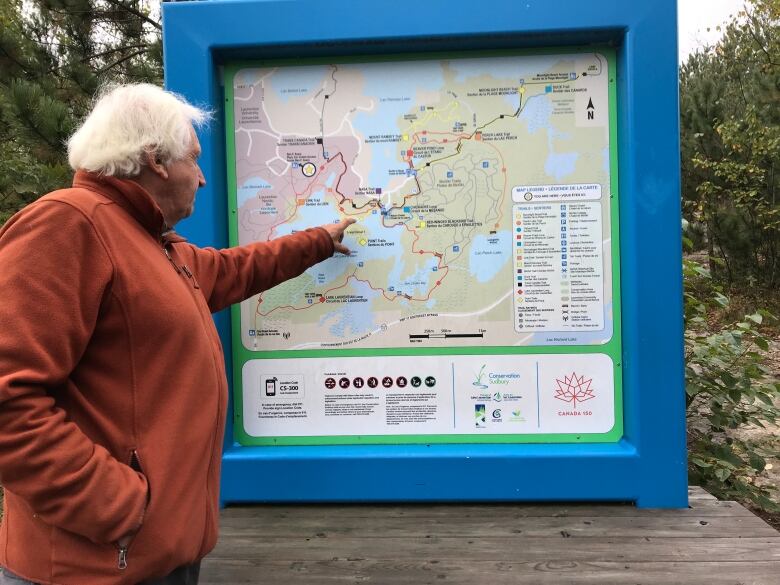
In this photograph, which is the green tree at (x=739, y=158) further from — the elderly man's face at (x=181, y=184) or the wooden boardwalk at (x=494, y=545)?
the elderly man's face at (x=181, y=184)

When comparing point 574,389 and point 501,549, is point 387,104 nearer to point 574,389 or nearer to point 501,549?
point 574,389

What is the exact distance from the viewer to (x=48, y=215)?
4.15 feet

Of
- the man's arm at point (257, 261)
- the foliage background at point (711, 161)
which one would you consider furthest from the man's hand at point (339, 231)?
the foliage background at point (711, 161)

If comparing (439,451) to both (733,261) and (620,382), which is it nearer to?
(620,382)

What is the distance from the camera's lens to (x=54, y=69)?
5.48 metres

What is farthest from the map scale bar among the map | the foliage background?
the foliage background

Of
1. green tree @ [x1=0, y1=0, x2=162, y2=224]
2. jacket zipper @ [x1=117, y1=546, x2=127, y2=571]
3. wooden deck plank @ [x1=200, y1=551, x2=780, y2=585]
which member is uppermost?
green tree @ [x1=0, y1=0, x2=162, y2=224]

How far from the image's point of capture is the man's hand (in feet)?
7.16

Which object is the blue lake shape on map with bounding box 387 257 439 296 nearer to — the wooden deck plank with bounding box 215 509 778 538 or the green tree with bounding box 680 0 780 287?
the wooden deck plank with bounding box 215 509 778 538

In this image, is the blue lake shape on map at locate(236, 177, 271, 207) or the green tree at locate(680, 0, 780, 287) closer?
the blue lake shape on map at locate(236, 177, 271, 207)

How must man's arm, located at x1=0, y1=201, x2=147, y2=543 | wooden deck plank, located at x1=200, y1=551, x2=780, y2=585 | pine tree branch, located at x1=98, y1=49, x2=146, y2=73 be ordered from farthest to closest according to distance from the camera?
pine tree branch, located at x1=98, y1=49, x2=146, y2=73 < wooden deck plank, located at x1=200, y1=551, x2=780, y2=585 < man's arm, located at x1=0, y1=201, x2=147, y2=543

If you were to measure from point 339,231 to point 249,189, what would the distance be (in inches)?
14.9

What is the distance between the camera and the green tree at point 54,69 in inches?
177

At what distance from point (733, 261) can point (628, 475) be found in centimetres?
1146
